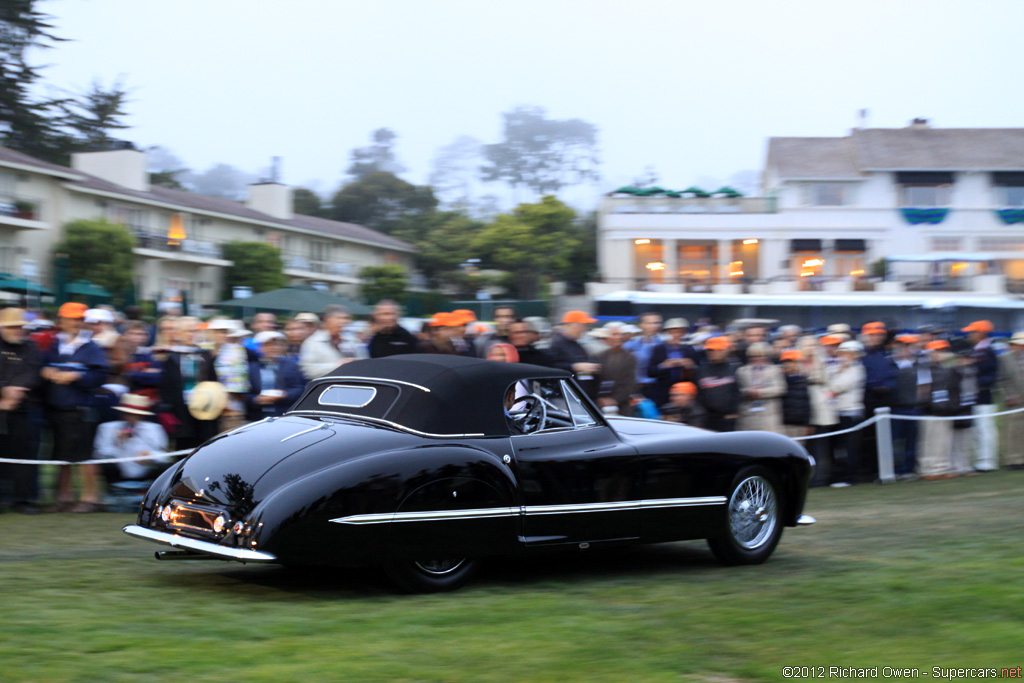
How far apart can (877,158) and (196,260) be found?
3500cm

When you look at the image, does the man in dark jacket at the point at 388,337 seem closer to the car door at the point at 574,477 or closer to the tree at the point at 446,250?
the car door at the point at 574,477

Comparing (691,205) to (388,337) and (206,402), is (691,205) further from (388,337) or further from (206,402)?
(206,402)

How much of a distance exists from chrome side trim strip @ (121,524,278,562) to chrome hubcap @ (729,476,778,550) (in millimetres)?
3598

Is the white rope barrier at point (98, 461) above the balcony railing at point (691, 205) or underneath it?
underneath

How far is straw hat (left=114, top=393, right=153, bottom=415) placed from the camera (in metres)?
9.93

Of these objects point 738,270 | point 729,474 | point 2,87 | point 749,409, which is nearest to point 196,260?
point 2,87

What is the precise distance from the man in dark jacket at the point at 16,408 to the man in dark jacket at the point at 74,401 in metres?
0.22

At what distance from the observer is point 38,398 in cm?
972

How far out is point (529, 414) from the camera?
714 cm

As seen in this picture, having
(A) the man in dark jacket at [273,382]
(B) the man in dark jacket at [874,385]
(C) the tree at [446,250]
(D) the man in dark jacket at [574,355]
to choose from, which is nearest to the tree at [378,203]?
(C) the tree at [446,250]

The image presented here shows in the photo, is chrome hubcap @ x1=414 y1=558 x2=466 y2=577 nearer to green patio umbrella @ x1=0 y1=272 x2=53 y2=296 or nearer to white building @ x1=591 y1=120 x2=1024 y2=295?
green patio umbrella @ x1=0 y1=272 x2=53 y2=296

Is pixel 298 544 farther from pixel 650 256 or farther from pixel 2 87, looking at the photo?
pixel 2 87

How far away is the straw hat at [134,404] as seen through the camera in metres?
9.93

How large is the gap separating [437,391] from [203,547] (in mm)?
1716
